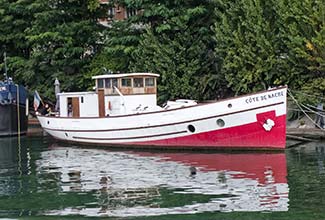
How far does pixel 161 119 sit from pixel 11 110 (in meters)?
14.2

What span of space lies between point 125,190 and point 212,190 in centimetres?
255

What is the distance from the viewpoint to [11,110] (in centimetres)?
4300

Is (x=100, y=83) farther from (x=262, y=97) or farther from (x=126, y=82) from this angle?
(x=262, y=97)

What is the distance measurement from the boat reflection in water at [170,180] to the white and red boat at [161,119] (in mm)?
1034

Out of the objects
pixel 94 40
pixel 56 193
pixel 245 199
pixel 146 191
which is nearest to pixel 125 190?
pixel 146 191

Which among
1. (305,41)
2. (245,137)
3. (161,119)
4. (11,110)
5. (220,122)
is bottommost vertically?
(245,137)

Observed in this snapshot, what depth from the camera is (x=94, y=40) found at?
50406mm

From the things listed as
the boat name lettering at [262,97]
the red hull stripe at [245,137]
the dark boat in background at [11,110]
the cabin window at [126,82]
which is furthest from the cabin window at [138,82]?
the dark boat in background at [11,110]

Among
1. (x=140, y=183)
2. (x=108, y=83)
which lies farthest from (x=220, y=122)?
(x=140, y=183)

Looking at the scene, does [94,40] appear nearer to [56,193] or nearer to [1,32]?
A: [1,32]

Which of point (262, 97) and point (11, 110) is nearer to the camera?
point (262, 97)

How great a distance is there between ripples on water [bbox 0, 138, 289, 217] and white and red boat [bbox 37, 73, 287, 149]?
3.18ft

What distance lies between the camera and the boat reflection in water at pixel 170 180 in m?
18.0

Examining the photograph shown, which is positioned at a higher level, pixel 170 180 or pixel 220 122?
pixel 220 122
